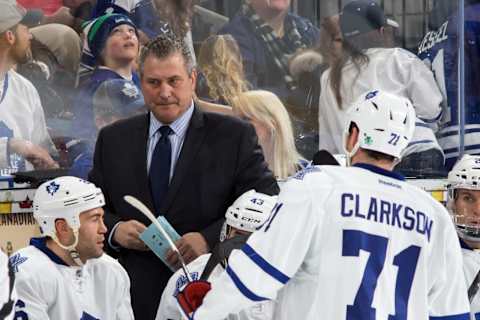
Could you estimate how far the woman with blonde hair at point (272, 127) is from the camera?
5.55 m

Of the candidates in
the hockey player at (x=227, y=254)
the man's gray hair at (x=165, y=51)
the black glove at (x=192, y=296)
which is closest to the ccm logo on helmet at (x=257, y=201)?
the hockey player at (x=227, y=254)

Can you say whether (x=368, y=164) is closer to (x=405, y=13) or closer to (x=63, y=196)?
(x=63, y=196)

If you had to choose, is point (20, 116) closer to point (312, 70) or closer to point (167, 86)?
point (167, 86)

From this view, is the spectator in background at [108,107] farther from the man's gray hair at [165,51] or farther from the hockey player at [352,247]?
the hockey player at [352,247]

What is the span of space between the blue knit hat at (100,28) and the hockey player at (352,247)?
2.29m

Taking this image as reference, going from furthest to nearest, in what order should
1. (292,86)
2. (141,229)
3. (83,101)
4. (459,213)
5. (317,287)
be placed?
(292,86), (83,101), (459,213), (141,229), (317,287)

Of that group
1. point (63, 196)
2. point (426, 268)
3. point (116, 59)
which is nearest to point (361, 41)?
point (116, 59)

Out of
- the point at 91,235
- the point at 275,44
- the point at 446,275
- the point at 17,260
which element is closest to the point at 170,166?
the point at 91,235

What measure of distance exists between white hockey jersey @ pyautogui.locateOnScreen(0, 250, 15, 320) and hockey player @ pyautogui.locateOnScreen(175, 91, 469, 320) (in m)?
0.56

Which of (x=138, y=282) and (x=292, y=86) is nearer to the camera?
(x=138, y=282)

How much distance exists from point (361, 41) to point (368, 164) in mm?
2737

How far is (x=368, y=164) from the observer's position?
3.21 meters

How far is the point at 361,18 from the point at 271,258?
301 centimetres

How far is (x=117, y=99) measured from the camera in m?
5.36
